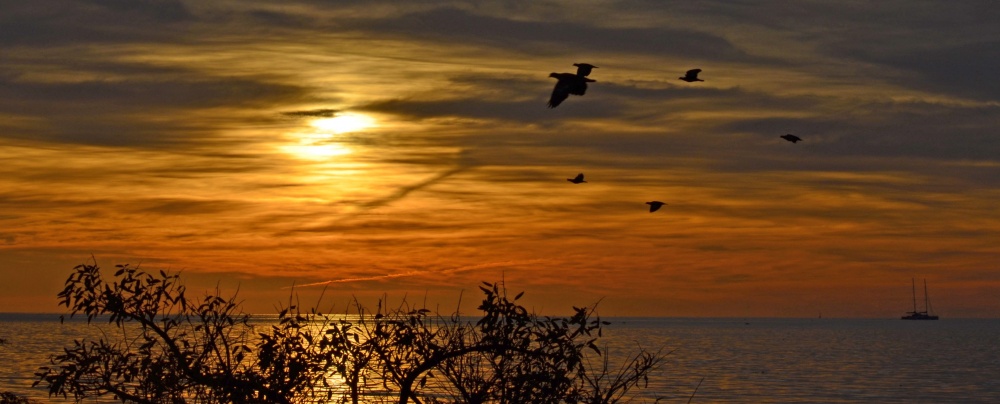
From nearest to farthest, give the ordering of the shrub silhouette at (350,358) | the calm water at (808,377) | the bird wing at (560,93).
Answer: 1. the shrub silhouette at (350,358)
2. the bird wing at (560,93)
3. the calm water at (808,377)

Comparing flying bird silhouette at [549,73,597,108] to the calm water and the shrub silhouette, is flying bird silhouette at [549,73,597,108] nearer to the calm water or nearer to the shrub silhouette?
the shrub silhouette

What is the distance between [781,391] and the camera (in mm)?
96250

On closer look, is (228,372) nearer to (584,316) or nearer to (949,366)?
(584,316)

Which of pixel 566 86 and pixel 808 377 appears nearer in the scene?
pixel 566 86

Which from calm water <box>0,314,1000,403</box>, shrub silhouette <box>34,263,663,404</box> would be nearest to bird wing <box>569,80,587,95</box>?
shrub silhouette <box>34,263,663,404</box>

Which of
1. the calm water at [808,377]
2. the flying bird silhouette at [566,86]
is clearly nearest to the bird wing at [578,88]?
the flying bird silhouette at [566,86]

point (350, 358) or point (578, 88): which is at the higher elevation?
point (578, 88)

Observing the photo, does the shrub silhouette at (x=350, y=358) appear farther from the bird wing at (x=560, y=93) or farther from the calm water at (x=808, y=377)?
the calm water at (x=808, y=377)

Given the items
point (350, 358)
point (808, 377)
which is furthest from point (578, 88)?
point (808, 377)

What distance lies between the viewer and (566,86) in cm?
2097

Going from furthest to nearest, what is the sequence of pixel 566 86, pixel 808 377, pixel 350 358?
pixel 808 377 < pixel 566 86 < pixel 350 358

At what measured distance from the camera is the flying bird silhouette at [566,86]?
20359 millimetres

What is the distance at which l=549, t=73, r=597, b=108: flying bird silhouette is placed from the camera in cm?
2036

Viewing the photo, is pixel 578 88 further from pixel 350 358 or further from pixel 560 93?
pixel 350 358
